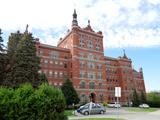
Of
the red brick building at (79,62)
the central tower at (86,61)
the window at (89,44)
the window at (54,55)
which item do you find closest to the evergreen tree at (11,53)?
the red brick building at (79,62)

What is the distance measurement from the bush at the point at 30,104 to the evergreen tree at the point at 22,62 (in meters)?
24.6

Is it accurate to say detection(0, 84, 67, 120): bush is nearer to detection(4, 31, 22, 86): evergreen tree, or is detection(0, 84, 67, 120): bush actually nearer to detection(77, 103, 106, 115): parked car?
detection(77, 103, 106, 115): parked car

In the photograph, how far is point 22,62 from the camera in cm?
3953

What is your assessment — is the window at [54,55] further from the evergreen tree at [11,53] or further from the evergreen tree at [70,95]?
the evergreen tree at [11,53]

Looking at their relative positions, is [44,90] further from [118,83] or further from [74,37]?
[118,83]

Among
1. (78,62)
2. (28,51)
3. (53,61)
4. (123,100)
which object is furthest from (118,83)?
(28,51)

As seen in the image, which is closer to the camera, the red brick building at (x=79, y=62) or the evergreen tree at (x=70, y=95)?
the evergreen tree at (x=70, y=95)

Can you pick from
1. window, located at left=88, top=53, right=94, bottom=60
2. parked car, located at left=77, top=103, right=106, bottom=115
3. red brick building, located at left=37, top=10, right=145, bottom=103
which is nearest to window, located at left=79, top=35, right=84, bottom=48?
red brick building, located at left=37, top=10, right=145, bottom=103

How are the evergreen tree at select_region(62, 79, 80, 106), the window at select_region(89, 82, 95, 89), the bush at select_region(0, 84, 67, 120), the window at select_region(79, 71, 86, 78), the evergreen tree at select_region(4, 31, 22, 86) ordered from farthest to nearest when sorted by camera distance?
the window at select_region(89, 82, 95, 89)
the window at select_region(79, 71, 86, 78)
the evergreen tree at select_region(62, 79, 80, 106)
the evergreen tree at select_region(4, 31, 22, 86)
the bush at select_region(0, 84, 67, 120)

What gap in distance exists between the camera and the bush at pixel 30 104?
12547 millimetres

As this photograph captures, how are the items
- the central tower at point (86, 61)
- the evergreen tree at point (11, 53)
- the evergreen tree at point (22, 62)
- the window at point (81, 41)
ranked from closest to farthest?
the evergreen tree at point (11, 53) → the evergreen tree at point (22, 62) → the central tower at point (86, 61) → the window at point (81, 41)

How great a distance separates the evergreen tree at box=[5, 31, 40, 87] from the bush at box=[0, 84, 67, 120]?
80.8ft

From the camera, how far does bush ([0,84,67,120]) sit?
1255cm

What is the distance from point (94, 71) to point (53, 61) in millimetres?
14211
